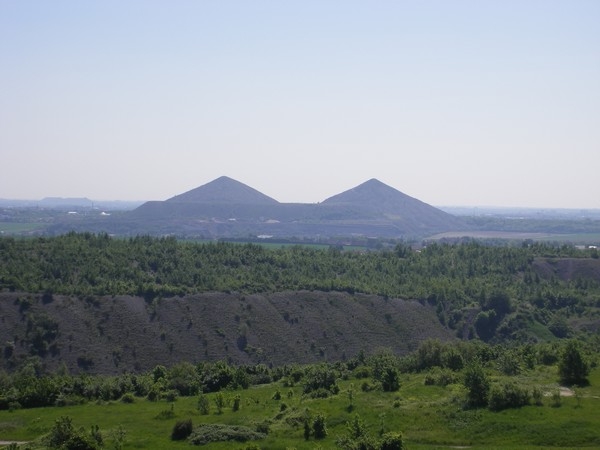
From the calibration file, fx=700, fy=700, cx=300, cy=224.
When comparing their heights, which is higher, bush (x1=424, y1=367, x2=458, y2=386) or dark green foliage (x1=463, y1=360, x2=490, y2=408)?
dark green foliage (x1=463, y1=360, x2=490, y2=408)

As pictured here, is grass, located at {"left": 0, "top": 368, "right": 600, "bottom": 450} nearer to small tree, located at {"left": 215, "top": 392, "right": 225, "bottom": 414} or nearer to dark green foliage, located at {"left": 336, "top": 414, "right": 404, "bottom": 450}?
small tree, located at {"left": 215, "top": 392, "right": 225, "bottom": 414}

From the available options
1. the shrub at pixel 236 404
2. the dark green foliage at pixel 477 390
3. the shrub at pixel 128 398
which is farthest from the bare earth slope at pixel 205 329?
the dark green foliage at pixel 477 390

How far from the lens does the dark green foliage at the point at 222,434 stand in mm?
46438

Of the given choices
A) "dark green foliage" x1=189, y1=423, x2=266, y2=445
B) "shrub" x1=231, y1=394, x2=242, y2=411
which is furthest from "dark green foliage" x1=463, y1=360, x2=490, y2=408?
"shrub" x1=231, y1=394, x2=242, y2=411

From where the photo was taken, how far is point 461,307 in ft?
378

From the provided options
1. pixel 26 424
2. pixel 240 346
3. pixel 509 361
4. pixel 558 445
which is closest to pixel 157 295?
pixel 240 346

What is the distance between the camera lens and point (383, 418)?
4838cm

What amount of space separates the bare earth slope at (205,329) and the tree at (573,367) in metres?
42.6

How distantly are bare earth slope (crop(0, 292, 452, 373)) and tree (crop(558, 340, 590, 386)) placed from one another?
4260 centimetres

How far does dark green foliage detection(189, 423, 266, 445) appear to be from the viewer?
1828 inches

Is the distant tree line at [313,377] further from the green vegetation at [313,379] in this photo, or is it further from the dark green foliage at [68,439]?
the dark green foliage at [68,439]

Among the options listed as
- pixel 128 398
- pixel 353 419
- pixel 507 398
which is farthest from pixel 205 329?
pixel 507 398

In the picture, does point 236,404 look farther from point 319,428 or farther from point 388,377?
point 388,377

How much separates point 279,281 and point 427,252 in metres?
48.9
